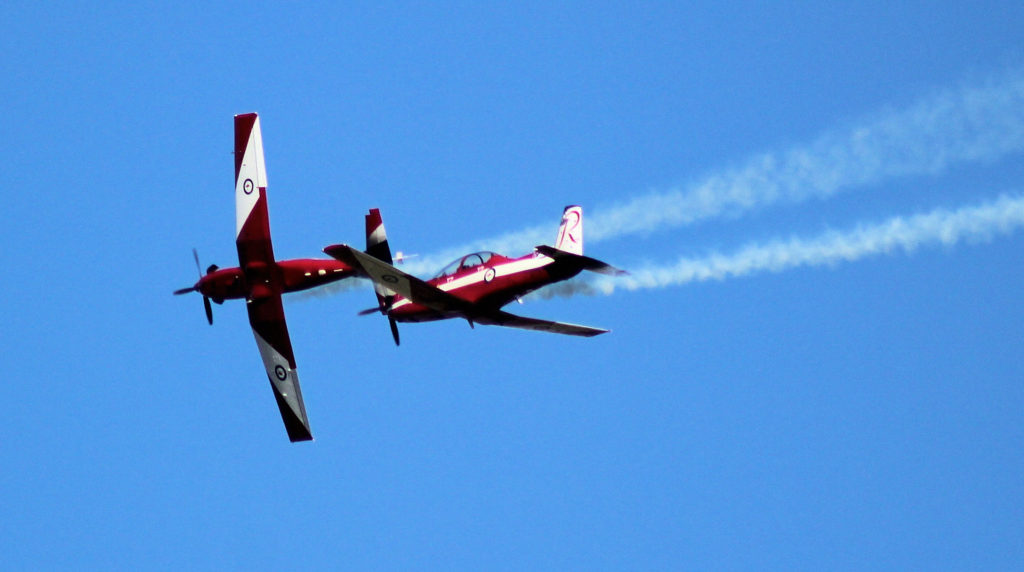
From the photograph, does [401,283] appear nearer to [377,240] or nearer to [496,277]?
[496,277]

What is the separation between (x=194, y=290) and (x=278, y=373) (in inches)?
106

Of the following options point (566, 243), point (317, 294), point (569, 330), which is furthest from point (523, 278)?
point (317, 294)

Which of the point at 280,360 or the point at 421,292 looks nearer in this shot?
the point at 421,292

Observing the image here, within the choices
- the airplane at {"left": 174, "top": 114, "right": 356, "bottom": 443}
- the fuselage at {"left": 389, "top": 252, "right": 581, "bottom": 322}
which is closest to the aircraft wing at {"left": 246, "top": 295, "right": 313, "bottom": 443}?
the airplane at {"left": 174, "top": 114, "right": 356, "bottom": 443}

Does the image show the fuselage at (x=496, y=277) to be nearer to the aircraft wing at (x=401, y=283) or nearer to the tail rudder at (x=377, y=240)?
the aircraft wing at (x=401, y=283)

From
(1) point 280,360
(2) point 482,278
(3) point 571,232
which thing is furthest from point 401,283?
(1) point 280,360

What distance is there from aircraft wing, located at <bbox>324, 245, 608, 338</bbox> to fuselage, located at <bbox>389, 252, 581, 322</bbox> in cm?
32

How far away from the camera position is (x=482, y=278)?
34094 millimetres

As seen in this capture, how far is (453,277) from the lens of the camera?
113 feet

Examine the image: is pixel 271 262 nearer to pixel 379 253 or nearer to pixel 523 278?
pixel 379 253

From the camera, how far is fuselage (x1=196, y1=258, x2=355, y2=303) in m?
36.2

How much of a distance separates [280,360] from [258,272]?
7.55 ft

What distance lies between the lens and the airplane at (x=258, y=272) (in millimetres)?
36219

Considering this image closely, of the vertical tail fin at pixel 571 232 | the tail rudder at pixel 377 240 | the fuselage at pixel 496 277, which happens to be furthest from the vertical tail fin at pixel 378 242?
the vertical tail fin at pixel 571 232
